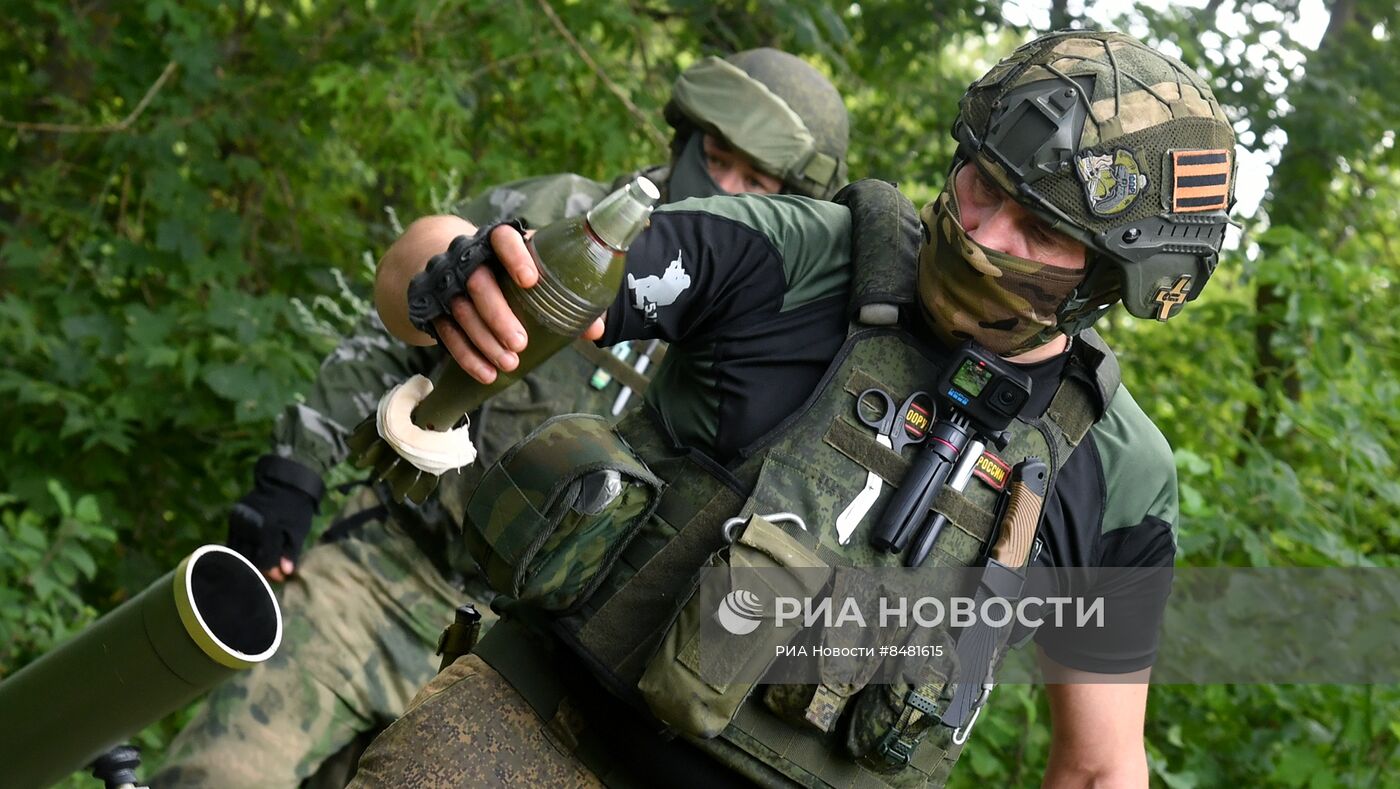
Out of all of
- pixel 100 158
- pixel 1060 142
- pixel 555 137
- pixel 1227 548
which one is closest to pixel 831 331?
pixel 1060 142

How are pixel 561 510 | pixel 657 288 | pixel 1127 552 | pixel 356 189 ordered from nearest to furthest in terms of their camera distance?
1. pixel 657 288
2. pixel 561 510
3. pixel 1127 552
4. pixel 356 189

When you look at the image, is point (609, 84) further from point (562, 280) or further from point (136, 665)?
point (136, 665)

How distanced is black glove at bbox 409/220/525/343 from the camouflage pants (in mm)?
749

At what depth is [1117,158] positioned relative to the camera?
211cm

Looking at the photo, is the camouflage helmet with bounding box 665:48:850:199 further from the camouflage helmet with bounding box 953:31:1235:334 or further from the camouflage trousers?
the camouflage helmet with bounding box 953:31:1235:334

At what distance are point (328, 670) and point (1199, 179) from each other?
8.13ft

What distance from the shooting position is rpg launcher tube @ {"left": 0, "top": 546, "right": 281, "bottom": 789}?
1.74 meters

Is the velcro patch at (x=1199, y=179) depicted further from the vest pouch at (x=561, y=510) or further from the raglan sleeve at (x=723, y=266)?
the vest pouch at (x=561, y=510)

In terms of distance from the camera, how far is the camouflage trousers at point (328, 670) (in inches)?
132

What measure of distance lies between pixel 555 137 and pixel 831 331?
11.7ft

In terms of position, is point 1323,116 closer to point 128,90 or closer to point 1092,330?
point 1092,330

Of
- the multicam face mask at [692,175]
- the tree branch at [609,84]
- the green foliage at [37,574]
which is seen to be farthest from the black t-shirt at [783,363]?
the tree branch at [609,84]

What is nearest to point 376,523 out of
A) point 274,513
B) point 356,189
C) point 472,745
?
point 274,513

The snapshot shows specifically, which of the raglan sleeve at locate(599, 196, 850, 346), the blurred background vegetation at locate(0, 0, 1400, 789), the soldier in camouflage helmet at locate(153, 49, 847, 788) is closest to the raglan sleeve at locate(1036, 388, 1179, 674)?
the raglan sleeve at locate(599, 196, 850, 346)
